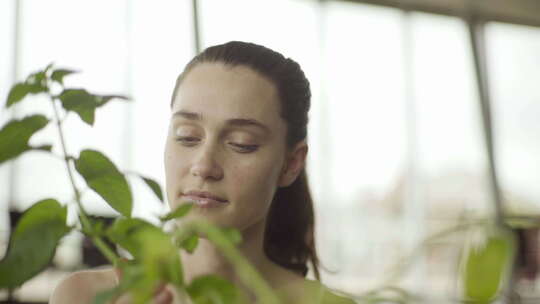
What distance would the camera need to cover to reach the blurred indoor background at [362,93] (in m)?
4.82

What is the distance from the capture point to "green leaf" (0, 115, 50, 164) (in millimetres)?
290

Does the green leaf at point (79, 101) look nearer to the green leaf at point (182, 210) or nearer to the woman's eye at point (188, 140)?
the green leaf at point (182, 210)

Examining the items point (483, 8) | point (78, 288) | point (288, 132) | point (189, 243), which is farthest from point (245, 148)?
point (483, 8)

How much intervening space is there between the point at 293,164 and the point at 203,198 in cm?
23

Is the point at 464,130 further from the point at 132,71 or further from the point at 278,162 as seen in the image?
the point at 278,162

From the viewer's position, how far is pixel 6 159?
29cm

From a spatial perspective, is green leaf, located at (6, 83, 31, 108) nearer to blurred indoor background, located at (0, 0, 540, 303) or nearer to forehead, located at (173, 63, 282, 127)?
forehead, located at (173, 63, 282, 127)

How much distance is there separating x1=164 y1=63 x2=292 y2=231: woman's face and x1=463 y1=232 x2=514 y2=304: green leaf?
17.2 inches

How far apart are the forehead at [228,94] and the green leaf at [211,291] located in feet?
1.44

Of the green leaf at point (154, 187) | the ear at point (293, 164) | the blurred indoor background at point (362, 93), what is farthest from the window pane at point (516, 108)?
the green leaf at point (154, 187)

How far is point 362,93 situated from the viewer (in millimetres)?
5945

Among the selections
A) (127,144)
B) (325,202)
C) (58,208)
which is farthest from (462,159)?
(58,208)

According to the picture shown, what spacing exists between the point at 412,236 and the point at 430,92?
1469mm

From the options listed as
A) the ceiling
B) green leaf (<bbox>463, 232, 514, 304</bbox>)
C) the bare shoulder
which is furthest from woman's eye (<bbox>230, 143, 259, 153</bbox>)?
the ceiling
